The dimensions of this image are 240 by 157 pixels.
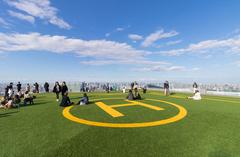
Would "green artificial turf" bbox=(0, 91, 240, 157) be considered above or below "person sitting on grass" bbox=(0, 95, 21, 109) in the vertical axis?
below

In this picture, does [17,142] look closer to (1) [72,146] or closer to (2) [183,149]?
(1) [72,146]

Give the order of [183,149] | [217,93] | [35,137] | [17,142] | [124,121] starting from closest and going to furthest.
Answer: [183,149] → [17,142] → [35,137] → [124,121] → [217,93]

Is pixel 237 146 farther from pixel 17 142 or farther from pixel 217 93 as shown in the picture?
pixel 217 93

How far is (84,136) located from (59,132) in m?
1.22

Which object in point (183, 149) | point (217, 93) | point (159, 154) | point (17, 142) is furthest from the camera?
point (217, 93)

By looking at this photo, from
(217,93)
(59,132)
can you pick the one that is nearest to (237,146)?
(59,132)

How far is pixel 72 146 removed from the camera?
4.83 metres

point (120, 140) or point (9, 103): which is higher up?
point (9, 103)

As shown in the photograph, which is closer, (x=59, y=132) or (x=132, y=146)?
(x=132, y=146)

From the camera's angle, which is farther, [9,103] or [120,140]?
[9,103]

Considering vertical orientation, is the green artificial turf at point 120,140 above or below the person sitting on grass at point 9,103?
below

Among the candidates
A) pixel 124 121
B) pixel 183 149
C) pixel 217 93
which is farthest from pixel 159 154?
pixel 217 93

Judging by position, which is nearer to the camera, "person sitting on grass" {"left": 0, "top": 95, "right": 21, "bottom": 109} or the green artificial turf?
the green artificial turf

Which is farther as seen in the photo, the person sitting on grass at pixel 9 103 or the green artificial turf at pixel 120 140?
the person sitting on grass at pixel 9 103
